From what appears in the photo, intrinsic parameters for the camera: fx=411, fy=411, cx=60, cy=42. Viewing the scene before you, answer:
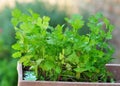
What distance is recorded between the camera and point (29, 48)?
42.3 inches

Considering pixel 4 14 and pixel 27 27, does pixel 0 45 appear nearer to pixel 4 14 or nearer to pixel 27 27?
pixel 4 14

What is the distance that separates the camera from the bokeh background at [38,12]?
3104 millimetres

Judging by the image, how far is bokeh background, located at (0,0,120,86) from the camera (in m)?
3.10

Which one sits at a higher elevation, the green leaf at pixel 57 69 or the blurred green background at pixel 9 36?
the blurred green background at pixel 9 36

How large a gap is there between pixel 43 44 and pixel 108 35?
0.19m

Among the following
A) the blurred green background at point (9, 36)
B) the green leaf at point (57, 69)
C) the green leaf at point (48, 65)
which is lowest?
the green leaf at point (57, 69)

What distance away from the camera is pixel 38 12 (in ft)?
11.9

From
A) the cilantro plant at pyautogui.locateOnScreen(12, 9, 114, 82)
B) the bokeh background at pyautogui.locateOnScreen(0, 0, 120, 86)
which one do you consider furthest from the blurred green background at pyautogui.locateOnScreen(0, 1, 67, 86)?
the cilantro plant at pyautogui.locateOnScreen(12, 9, 114, 82)

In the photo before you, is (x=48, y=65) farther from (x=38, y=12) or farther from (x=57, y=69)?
(x=38, y=12)

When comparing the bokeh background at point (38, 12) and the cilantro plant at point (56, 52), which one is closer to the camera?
the cilantro plant at point (56, 52)

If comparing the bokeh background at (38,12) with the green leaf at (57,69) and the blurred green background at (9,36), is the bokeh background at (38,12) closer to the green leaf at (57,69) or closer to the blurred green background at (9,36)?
the blurred green background at (9,36)

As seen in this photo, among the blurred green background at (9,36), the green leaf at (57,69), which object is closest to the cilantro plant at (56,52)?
the green leaf at (57,69)

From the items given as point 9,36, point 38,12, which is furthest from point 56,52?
point 38,12

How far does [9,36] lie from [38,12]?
1.39 feet
